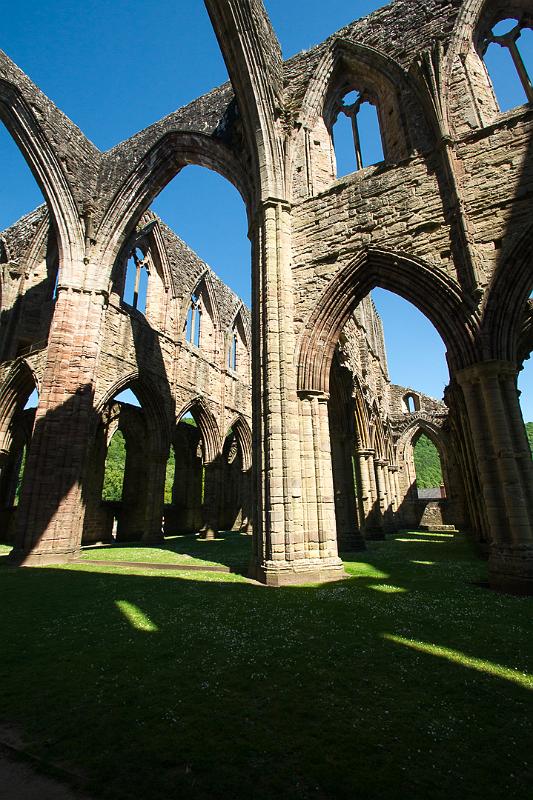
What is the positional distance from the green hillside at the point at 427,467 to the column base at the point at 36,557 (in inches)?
1481

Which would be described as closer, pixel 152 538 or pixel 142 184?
pixel 142 184

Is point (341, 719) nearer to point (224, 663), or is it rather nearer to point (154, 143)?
point (224, 663)

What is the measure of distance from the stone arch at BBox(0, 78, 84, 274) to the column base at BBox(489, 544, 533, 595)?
12126 mm

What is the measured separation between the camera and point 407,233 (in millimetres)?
7277

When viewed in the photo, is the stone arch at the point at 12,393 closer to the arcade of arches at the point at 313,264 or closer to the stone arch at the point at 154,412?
the arcade of arches at the point at 313,264

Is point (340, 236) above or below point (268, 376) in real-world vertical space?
above

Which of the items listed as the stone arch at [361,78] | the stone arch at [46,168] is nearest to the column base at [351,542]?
the stone arch at [361,78]

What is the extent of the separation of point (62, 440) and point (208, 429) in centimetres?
850

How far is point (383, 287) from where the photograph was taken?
7695 millimetres

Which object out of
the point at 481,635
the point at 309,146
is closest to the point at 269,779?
the point at 481,635

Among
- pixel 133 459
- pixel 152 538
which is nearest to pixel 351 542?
pixel 152 538

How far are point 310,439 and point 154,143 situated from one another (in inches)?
430

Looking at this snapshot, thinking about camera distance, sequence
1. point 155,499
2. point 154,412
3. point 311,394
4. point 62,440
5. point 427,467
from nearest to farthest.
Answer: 1. point 311,394
2. point 62,440
3. point 155,499
4. point 154,412
5. point 427,467

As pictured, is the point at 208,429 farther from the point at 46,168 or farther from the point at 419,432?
the point at 419,432
